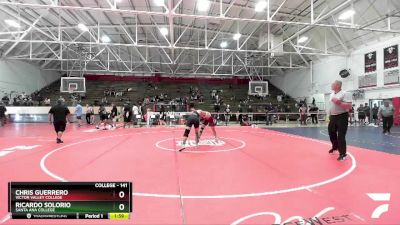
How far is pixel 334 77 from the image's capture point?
2605cm

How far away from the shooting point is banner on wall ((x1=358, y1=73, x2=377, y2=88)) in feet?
69.4

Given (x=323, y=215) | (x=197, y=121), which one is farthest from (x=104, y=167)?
(x=323, y=215)

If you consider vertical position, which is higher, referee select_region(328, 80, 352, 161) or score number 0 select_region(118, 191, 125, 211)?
referee select_region(328, 80, 352, 161)

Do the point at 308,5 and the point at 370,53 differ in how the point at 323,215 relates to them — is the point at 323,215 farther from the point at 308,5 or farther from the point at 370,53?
the point at 370,53

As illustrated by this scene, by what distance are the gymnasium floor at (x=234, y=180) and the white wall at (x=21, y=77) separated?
23955 millimetres

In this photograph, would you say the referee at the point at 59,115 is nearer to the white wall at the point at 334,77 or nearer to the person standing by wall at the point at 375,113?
the person standing by wall at the point at 375,113

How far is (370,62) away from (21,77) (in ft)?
113

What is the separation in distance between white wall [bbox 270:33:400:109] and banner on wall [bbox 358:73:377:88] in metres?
0.33

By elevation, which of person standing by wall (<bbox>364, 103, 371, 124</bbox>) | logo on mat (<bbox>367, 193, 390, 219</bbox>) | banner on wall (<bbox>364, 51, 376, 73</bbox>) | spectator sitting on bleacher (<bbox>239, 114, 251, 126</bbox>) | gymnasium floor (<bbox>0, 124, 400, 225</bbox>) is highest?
banner on wall (<bbox>364, 51, 376, 73</bbox>)

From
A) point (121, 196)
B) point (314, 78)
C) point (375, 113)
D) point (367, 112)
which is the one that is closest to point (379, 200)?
point (121, 196)

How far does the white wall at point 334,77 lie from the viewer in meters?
20.5

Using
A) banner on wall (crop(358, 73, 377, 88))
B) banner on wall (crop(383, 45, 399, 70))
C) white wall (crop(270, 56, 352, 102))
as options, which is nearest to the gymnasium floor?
banner on wall (crop(383, 45, 399, 70))

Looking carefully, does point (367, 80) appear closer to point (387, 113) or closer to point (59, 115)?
point (387, 113)

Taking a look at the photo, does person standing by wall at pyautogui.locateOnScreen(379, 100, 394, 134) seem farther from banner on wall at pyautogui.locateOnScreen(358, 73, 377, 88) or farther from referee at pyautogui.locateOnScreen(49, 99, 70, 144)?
referee at pyautogui.locateOnScreen(49, 99, 70, 144)
